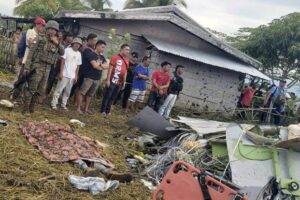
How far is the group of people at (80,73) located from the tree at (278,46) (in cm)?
1170

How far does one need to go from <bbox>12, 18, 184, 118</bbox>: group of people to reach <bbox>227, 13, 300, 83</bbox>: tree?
11.7m

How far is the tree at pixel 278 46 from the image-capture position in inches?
829

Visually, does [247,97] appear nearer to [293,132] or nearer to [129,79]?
[129,79]

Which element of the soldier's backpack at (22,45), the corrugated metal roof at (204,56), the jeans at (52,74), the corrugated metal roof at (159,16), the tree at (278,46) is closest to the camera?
the soldier's backpack at (22,45)

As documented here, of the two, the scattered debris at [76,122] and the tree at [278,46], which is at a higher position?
the tree at [278,46]

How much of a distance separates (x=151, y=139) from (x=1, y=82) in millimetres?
4665

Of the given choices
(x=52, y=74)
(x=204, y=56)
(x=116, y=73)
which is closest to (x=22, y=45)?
(x=52, y=74)

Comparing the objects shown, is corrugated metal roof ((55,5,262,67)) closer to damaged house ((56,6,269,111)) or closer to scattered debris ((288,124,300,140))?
damaged house ((56,6,269,111))

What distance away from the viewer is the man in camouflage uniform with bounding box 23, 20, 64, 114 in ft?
25.3

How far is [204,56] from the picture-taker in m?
14.9

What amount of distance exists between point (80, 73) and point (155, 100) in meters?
2.48

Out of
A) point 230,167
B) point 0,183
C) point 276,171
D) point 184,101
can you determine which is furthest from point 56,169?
point 184,101

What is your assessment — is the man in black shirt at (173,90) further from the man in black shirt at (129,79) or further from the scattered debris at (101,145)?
the scattered debris at (101,145)

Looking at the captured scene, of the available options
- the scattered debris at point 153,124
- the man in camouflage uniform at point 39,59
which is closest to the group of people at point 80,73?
the man in camouflage uniform at point 39,59
